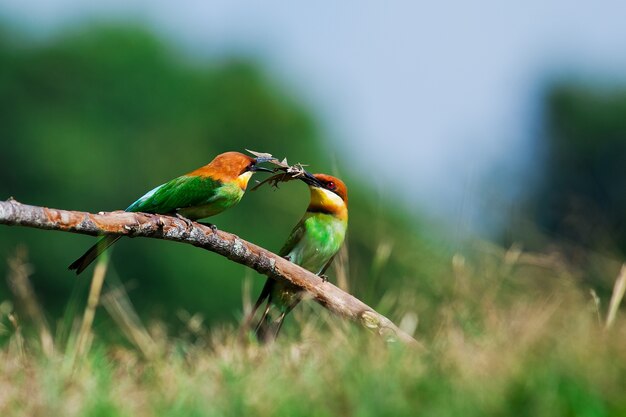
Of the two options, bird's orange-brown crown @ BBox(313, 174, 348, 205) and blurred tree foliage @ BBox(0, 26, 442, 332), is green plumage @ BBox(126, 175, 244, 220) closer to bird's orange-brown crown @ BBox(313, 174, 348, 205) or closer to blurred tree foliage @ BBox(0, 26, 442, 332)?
bird's orange-brown crown @ BBox(313, 174, 348, 205)

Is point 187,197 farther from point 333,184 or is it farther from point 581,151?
point 581,151

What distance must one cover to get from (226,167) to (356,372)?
78.2 inches

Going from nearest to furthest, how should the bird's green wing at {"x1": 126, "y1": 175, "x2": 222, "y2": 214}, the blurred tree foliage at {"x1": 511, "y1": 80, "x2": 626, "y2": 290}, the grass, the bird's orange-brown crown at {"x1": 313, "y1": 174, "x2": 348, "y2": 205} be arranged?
Answer: the grass, the bird's green wing at {"x1": 126, "y1": 175, "x2": 222, "y2": 214}, the bird's orange-brown crown at {"x1": 313, "y1": 174, "x2": 348, "y2": 205}, the blurred tree foliage at {"x1": 511, "y1": 80, "x2": 626, "y2": 290}

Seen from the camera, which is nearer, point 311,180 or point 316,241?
point 311,180

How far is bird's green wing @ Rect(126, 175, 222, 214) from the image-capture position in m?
5.13


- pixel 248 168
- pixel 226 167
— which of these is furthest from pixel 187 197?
pixel 248 168

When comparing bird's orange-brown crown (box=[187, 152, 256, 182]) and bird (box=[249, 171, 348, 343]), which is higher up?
bird's orange-brown crown (box=[187, 152, 256, 182])

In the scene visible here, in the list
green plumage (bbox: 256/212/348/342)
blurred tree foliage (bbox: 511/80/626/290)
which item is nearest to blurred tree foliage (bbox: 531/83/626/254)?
blurred tree foliage (bbox: 511/80/626/290)

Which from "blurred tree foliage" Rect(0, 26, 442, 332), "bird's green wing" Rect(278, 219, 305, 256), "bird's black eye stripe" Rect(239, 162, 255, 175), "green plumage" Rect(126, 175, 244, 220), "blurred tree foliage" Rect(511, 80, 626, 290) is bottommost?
"blurred tree foliage" Rect(0, 26, 442, 332)

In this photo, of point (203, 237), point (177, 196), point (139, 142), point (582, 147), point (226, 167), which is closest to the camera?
point (203, 237)

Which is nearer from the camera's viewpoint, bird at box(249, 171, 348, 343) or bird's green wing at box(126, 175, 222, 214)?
bird's green wing at box(126, 175, 222, 214)

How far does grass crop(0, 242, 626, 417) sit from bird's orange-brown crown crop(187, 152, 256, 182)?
2.79ft

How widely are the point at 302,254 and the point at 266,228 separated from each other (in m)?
20.5

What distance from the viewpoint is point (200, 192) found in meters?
5.16
